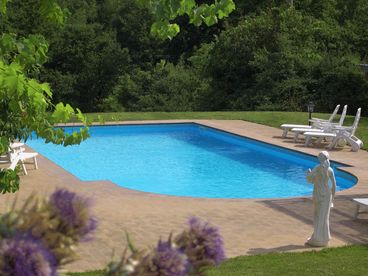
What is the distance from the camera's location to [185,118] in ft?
84.4

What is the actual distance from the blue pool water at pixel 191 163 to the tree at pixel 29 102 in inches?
387

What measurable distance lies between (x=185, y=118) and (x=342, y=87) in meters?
7.43

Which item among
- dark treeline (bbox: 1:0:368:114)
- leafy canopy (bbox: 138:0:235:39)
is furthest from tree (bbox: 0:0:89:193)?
dark treeline (bbox: 1:0:368:114)

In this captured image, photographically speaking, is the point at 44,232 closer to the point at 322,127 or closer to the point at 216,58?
the point at 322,127

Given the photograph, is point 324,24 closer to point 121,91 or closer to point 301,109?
point 301,109

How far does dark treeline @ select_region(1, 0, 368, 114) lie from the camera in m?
28.0

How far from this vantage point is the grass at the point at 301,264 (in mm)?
6879

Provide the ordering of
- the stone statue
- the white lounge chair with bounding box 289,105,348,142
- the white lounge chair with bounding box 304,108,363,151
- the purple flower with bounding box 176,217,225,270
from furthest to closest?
1. the white lounge chair with bounding box 289,105,348,142
2. the white lounge chair with bounding box 304,108,363,151
3. the stone statue
4. the purple flower with bounding box 176,217,225,270

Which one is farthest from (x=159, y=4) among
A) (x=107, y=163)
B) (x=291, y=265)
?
(x=107, y=163)

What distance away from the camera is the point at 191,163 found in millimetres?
18328

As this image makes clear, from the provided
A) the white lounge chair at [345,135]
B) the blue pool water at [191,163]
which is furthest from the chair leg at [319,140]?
the blue pool water at [191,163]

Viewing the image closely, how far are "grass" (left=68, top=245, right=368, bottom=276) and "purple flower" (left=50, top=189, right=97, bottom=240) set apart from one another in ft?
18.2

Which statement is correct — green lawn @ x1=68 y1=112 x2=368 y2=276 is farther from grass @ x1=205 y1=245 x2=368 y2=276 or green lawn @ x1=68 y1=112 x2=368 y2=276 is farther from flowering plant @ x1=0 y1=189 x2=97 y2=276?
flowering plant @ x1=0 y1=189 x2=97 y2=276

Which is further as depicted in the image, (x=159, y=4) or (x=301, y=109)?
(x=301, y=109)
